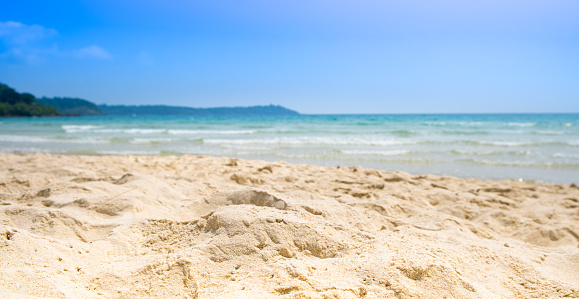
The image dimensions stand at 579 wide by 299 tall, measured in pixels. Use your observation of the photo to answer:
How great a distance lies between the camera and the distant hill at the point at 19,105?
176ft

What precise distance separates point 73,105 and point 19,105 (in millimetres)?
25340

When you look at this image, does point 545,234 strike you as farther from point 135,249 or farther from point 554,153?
point 554,153

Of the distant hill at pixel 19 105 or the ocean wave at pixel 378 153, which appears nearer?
the ocean wave at pixel 378 153

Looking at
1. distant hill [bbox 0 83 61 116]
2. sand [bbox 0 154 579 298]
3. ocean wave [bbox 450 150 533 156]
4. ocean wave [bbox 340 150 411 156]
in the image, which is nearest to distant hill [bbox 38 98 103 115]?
distant hill [bbox 0 83 61 116]

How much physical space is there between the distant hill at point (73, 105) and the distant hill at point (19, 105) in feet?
38.0

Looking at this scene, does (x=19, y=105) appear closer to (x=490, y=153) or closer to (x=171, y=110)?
(x=171, y=110)

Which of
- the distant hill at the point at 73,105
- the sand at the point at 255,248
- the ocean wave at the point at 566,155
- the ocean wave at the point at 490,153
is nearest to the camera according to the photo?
the sand at the point at 255,248

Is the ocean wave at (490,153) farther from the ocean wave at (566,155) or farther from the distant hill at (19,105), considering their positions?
the distant hill at (19,105)

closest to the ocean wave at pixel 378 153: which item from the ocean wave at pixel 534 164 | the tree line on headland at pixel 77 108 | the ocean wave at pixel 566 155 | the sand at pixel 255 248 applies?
the ocean wave at pixel 534 164

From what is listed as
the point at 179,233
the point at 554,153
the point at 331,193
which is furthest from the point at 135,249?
the point at 554,153

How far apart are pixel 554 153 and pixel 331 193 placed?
32.0 ft

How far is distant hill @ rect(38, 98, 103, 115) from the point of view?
73.8m

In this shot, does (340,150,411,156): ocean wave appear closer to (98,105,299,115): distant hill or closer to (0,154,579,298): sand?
(0,154,579,298): sand

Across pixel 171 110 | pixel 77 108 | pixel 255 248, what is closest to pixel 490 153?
pixel 255 248
